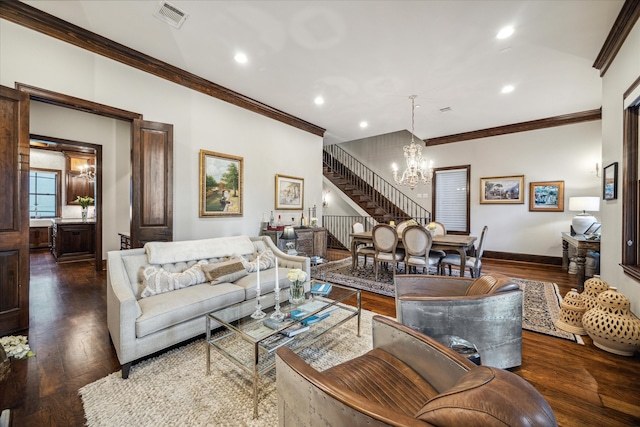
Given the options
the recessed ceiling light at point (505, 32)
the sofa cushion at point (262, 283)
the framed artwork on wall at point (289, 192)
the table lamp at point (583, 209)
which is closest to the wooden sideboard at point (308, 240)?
the framed artwork on wall at point (289, 192)

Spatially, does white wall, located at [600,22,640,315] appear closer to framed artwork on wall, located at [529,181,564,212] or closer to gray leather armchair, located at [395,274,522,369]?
gray leather armchair, located at [395,274,522,369]

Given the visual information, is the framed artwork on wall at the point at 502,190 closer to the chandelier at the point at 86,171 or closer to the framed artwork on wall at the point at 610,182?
the framed artwork on wall at the point at 610,182

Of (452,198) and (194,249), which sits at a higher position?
(452,198)

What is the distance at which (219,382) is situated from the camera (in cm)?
191

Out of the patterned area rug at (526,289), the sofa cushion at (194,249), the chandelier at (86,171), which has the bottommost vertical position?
the patterned area rug at (526,289)

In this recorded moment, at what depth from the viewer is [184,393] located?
1.78 m

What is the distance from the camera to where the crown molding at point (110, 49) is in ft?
8.56

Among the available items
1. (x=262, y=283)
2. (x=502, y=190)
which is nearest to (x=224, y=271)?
(x=262, y=283)

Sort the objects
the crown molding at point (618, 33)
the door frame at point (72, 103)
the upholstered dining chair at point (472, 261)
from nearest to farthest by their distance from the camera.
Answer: the crown molding at point (618, 33), the door frame at point (72, 103), the upholstered dining chair at point (472, 261)

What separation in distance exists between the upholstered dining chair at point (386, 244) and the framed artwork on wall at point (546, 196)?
12.9ft

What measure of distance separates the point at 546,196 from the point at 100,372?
26.6ft

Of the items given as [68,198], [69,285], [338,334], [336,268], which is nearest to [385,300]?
[338,334]

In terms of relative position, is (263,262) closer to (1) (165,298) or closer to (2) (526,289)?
(1) (165,298)

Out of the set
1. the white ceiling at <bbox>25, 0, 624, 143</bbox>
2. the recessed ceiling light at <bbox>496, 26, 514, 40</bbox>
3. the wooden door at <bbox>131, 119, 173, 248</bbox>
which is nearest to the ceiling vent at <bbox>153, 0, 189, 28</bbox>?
the white ceiling at <bbox>25, 0, 624, 143</bbox>
